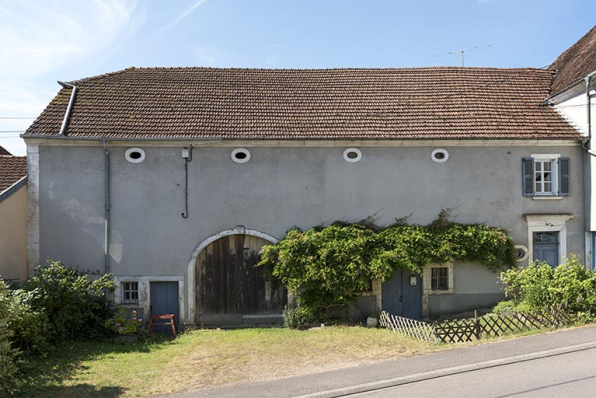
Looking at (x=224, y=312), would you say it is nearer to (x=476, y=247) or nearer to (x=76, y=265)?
(x=76, y=265)

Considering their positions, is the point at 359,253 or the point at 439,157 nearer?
the point at 359,253

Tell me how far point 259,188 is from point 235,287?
326cm

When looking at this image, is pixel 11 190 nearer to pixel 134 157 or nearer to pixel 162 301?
pixel 134 157

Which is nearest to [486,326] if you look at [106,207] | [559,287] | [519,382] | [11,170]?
[559,287]

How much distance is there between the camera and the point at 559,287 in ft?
37.0

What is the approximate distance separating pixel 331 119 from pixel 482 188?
5437mm

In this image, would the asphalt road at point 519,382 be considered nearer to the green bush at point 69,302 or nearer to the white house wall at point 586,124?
the white house wall at point 586,124

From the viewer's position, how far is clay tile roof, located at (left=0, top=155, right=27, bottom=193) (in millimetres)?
14438

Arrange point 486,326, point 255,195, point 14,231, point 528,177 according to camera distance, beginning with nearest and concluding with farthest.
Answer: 1. point 486,326
2. point 14,231
3. point 255,195
4. point 528,177

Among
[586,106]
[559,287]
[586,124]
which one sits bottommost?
[559,287]

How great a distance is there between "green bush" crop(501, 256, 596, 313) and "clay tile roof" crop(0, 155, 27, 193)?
16.1m

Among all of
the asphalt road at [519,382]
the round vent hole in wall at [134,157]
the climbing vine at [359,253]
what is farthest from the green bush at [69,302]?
the asphalt road at [519,382]

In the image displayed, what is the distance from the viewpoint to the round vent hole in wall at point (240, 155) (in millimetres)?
14000

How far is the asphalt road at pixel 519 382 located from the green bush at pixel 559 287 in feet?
8.98
